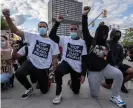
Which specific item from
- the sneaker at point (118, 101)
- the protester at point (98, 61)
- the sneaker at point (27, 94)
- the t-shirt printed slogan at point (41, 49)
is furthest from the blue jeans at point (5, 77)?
the sneaker at point (118, 101)

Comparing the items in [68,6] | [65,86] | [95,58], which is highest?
[68,6]

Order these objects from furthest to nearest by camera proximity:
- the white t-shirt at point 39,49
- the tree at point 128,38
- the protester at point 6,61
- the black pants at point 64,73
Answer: the tree at point 128,38
the protester at point 6,61
the white t-shirt at point 39,49
the black pants at point 64,73

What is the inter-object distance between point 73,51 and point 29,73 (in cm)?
106

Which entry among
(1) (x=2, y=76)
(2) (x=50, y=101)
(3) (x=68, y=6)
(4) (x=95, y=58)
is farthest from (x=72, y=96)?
(3) (x=68, y=6)

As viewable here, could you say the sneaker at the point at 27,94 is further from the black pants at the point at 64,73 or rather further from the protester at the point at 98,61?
the protester at the point at 98,61

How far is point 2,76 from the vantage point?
513 centimetres

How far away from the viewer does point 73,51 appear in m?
4.63

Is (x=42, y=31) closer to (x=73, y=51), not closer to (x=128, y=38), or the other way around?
(x=73, y=51)

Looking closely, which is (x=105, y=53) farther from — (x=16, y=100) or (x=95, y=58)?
(x=16, y=100)

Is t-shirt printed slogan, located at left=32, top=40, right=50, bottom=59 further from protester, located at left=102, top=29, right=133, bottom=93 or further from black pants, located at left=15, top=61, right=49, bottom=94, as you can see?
protester, located at left=102, top=29, right=133, bottom=93

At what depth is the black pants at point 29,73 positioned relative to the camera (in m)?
4.55

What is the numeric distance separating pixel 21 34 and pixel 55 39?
0.73m

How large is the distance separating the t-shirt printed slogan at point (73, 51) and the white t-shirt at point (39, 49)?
1.19 ft

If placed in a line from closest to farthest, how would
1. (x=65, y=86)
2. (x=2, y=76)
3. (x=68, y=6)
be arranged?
1. (x=2, y=76)
2. (x=65, y=86)
3. (x=68, y=6)
